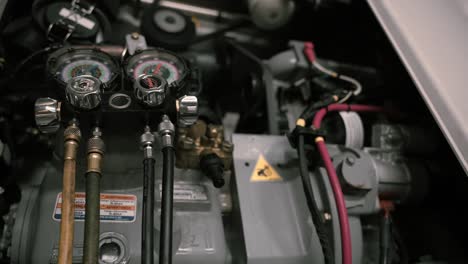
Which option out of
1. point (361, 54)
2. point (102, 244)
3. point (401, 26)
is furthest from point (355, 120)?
point (102, 244)

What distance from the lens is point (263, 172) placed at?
86cm

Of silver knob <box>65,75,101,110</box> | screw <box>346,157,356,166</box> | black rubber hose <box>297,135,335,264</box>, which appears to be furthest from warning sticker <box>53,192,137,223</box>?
screw <box>346,157,356,166</box>

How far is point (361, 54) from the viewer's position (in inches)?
50.4

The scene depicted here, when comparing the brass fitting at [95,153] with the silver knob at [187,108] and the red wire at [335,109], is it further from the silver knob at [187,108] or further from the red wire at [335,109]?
the red wire at [335,109]

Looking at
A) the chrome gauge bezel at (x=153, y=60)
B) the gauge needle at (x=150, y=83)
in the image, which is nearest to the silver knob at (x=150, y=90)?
the gauge needle at (x=150, y=83)

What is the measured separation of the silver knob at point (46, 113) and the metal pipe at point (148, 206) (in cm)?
16

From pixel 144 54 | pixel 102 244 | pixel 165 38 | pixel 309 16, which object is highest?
pixel 309 16

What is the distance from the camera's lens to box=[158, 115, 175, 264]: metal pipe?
59 cm

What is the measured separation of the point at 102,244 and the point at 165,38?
0.60 m

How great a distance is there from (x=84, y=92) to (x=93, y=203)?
0.62ft

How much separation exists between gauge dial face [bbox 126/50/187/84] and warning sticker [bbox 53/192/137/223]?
0.87ft

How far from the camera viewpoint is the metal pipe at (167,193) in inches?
23.2

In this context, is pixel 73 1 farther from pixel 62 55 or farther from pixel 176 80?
pixel 176 80

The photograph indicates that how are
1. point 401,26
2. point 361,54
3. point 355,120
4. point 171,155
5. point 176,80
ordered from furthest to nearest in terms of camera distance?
point 361,54 → point 355,120 → point 401,26 → point 176,80 → point 171,155
